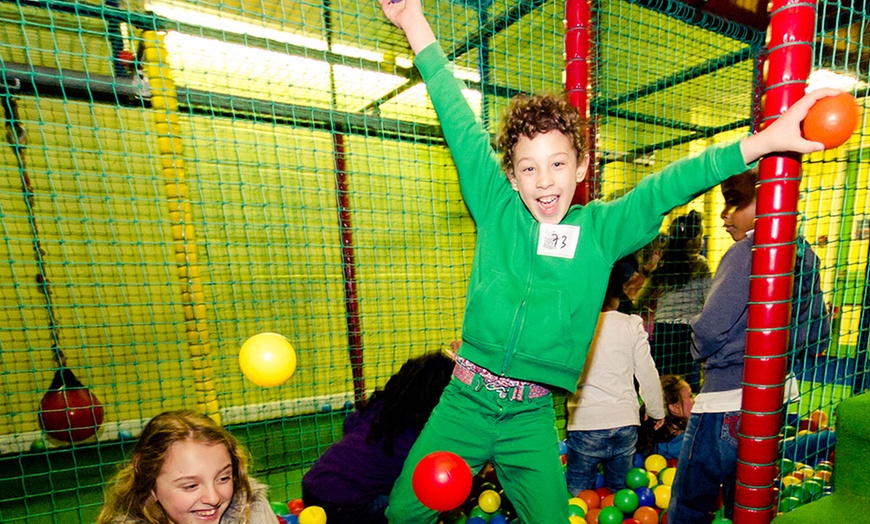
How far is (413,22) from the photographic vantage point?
154 cm

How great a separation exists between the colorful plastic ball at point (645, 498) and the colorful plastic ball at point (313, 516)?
1.54 m

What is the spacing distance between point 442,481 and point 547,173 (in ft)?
2.84

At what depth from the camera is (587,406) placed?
227 centimetres

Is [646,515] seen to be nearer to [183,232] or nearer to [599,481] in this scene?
[599,481]

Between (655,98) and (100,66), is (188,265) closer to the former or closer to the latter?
(100,66)

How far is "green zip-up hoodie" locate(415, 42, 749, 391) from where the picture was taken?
1.34 m

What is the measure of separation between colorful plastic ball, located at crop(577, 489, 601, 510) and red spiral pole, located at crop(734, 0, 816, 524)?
1174 mm

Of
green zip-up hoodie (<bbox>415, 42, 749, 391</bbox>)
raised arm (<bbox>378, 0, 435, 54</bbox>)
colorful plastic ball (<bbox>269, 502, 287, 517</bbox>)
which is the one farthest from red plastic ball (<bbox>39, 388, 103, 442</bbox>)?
raised arm (<bbox>378, 0, 435, 54</bbox>)

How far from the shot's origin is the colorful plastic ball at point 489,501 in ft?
7.72

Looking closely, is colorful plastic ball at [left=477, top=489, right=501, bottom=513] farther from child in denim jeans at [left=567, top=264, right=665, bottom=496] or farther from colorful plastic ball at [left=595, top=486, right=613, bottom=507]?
colorful plastic ball at [left=595, top=486, right=613, bottom=507]

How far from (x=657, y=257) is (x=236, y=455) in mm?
2714

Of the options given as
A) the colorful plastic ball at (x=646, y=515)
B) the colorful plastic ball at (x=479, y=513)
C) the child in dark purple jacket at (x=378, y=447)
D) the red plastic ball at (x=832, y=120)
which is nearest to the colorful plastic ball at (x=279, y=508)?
the child in dark purple jacket at (x=378, y=447)

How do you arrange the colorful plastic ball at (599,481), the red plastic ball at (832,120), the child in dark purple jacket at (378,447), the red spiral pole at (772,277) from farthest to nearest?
the colorful plastic ball at (599,481)
the child in dark purple jacket at (378,447)
the red spiral pole at (772,277)
the red plastic ball at (832,120)

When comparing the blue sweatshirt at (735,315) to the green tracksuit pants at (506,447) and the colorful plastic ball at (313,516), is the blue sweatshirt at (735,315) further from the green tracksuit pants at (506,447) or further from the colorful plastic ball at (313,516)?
the colorful plastic ball at (313,516)
